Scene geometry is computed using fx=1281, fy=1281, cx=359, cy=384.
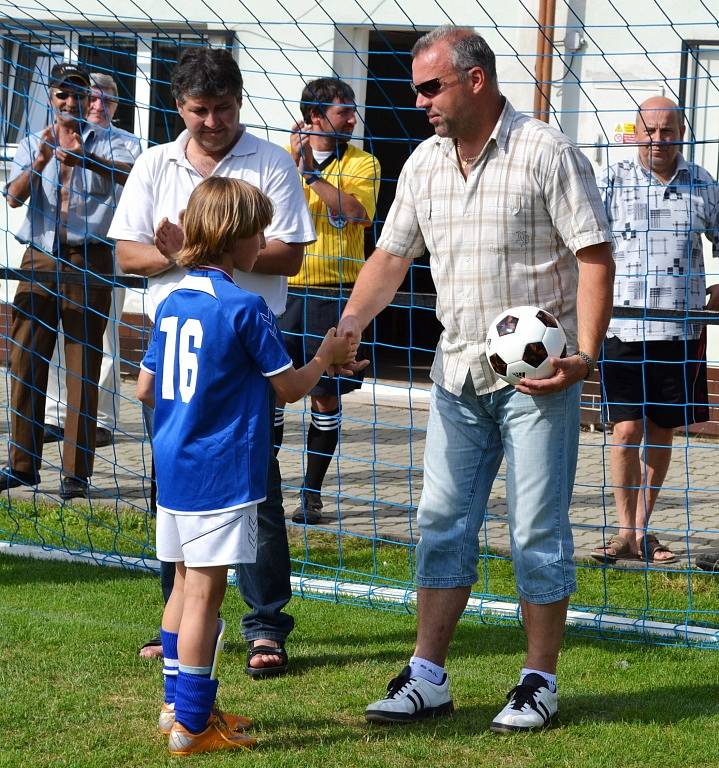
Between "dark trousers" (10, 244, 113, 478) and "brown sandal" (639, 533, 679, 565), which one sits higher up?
"dark trousers" (10, 244, 113, 478)

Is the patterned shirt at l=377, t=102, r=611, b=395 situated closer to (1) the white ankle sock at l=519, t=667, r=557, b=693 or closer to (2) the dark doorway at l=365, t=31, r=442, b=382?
(1) the white ankle sock at l=519, t=667, r=557, b=693

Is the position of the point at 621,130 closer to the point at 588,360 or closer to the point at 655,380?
the point at 655,380

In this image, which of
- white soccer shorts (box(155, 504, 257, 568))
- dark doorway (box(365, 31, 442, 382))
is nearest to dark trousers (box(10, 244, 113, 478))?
white soccer shorts (box(155, 504, 257, 568))

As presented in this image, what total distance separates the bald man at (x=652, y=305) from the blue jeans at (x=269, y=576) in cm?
211

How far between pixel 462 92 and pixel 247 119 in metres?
6.57

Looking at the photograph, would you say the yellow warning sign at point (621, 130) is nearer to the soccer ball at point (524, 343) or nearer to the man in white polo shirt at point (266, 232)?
the man in white polo shirt at point (266, 232)

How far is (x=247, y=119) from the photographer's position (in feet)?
32.8

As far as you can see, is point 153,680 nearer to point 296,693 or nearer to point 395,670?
point 296,693

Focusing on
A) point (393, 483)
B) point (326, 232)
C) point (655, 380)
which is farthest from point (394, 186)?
point (655, 380)

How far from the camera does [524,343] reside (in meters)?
3.50

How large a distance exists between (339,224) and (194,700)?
3.54 m

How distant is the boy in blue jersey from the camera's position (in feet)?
11.4

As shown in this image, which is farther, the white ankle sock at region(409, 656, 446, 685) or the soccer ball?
the white ankle sock at region(409, 656, 446, 685)

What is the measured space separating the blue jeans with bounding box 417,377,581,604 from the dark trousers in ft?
10.8
